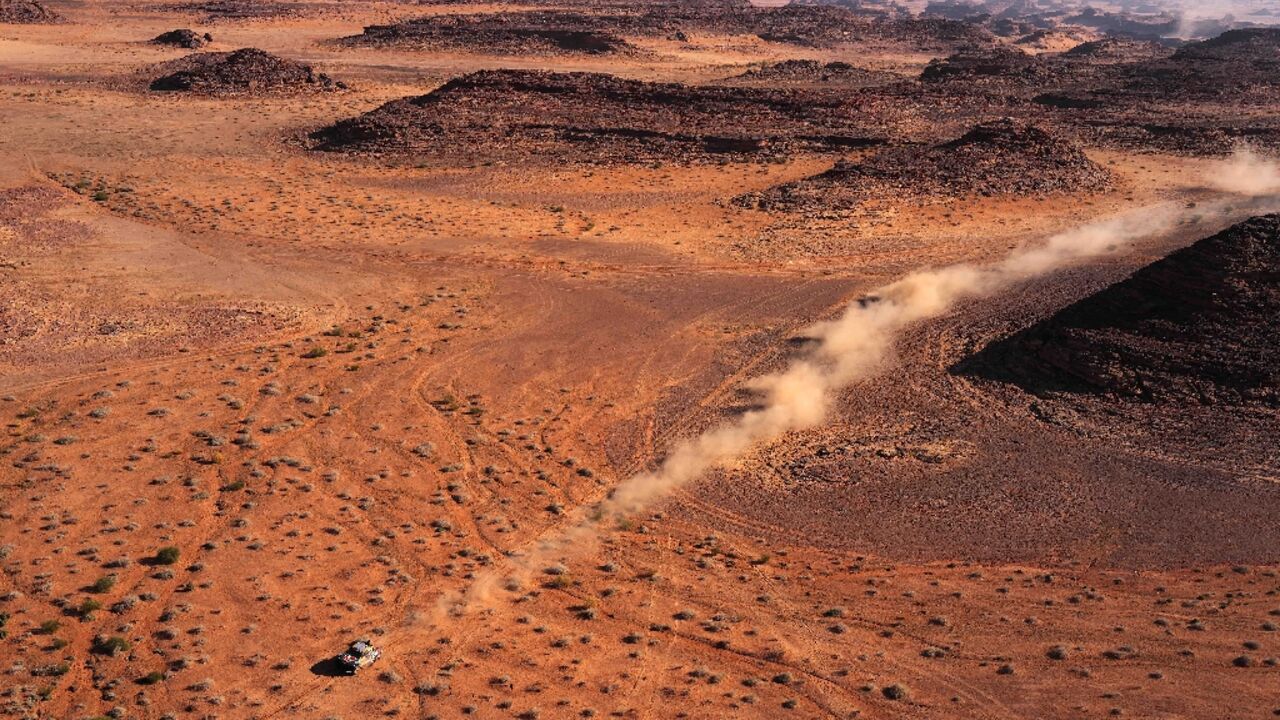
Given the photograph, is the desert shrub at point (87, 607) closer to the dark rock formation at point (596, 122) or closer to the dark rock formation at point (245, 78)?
the dark rock formation at point (596, 122)

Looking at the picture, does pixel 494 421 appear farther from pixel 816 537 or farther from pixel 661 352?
pixel 816 537

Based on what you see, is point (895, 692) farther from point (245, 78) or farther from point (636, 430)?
point (245, 78)

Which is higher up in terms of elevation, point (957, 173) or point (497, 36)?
point (497, 36)

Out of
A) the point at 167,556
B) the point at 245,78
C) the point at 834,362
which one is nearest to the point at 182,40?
the point at 245,78

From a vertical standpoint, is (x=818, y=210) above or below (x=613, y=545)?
above

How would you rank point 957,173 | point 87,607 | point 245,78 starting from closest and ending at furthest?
1. point 87,607
2. point 957,173
3. point 245,78

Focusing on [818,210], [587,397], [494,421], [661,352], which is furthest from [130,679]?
[818,210]

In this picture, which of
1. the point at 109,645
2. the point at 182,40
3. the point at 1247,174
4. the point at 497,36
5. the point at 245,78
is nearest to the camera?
the point at 109,645
